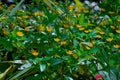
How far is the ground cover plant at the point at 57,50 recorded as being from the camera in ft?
6.88

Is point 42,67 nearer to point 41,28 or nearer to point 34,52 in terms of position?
point 34,52

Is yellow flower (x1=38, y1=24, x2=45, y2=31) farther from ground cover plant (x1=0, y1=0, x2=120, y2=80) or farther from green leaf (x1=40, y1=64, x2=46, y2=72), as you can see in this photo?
green leaf (x1=40, y1=64, x2=46, y2=72)

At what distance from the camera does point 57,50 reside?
215 cm

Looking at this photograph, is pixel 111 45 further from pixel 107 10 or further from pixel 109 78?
pixel 107 10

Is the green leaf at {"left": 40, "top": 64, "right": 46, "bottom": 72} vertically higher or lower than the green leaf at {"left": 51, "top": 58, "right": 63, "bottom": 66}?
lower

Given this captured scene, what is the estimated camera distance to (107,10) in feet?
11.0

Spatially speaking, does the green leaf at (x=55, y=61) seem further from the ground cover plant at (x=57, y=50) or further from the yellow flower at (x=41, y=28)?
the yellow flower at (x=41, y=28)

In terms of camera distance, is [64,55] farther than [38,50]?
No

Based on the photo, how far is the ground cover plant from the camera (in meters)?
2.10

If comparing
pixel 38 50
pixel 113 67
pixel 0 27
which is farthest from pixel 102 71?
pixel 0 27

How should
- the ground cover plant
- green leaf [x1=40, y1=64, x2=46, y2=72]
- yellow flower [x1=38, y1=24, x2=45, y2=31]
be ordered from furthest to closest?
yellow flower [x1=38, y1=24, x2=45, y2=31] → the ground cover plant → green leaf [x1=40, y1=64, x2=46, y2=72]

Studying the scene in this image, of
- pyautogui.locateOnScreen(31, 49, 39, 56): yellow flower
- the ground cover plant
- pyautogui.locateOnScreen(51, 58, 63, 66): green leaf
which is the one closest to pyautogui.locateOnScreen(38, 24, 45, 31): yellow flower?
the ground cover plant

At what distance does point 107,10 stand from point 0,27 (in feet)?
3.92

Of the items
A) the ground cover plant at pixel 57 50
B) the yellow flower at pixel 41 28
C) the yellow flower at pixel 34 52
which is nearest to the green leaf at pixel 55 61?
the ground cover plant at pixel 57 50
